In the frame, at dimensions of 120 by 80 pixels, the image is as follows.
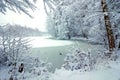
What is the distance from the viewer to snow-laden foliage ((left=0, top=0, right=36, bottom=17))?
130 inches

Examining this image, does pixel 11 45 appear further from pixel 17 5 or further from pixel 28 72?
pixel 17 5

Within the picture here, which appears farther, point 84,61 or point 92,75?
point 84,61

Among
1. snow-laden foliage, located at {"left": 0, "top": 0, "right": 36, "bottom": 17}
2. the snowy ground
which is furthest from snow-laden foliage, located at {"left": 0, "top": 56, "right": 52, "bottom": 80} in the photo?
snow-laden foliage, located at {"left": 0, "top": 0, "right": 36, "bottom": 17}

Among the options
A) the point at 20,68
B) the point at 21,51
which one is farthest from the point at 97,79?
the point at 21,51

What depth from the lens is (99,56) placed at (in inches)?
316

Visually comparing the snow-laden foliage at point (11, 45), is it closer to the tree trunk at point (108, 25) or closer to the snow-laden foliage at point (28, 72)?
the snow-laden foliage at point (28, 72)

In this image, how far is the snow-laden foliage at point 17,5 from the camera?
3293 millimetres

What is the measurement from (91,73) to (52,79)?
1.55 metres

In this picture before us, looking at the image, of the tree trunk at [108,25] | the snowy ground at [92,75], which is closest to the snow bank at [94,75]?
the snowy ground at [92,75]

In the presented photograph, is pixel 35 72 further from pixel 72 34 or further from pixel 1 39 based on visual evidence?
pixel 72 34

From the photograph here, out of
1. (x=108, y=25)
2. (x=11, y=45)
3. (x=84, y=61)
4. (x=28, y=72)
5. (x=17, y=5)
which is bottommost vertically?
(x=28, y=72)

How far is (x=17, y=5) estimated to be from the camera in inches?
130

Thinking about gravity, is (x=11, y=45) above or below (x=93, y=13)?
below

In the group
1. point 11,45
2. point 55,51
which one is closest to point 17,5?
point 11,45
